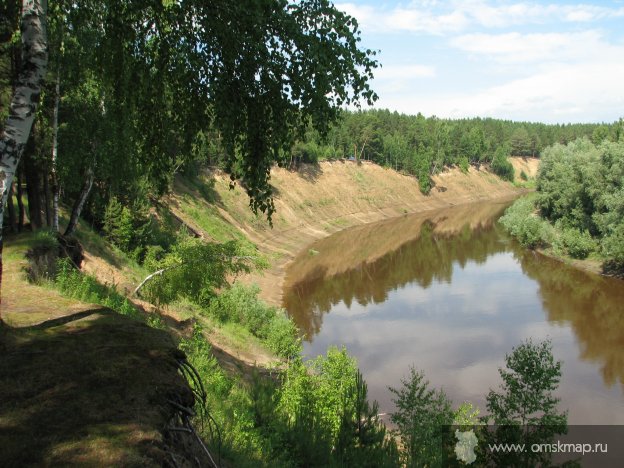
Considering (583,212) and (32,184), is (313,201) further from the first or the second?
(32,184)

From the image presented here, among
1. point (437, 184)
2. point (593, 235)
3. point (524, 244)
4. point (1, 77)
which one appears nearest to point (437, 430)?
point (1, 77)

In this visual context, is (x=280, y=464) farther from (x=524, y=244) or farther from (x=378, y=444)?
(x=524, y=244)

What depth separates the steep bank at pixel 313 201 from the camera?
54044 mm

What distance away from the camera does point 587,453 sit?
20.2 metres

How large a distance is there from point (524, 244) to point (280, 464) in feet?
198

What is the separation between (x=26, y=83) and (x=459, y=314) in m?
35.8

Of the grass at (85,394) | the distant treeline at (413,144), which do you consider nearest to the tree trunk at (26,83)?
the grass at (85,394)

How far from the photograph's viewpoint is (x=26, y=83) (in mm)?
5488

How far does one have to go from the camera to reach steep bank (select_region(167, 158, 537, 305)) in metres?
54.0

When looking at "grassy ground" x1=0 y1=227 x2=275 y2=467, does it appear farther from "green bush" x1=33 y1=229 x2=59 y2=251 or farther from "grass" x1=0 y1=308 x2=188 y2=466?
"green bush" x1=33 y1=229 x2=59 y2=251

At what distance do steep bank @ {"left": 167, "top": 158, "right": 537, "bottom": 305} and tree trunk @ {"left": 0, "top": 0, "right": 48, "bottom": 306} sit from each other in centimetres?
3544

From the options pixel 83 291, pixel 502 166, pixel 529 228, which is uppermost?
pixel 502 166

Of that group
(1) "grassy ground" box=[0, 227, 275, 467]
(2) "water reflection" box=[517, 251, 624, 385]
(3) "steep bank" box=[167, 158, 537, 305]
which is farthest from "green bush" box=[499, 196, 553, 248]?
(1) "grassy ground" box=[0, 227, 275, 467]

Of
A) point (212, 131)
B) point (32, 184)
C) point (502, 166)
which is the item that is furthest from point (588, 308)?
point (502, 166)
